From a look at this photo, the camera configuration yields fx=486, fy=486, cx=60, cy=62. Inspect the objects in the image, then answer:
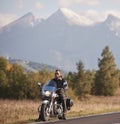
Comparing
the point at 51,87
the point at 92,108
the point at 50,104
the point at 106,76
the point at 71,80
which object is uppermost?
the point at 106,76

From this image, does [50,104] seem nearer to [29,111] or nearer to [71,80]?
[29,111]

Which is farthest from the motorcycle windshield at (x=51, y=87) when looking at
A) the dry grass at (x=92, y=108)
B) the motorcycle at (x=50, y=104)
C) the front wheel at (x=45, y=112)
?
the dry grass at (x=92, y=108)

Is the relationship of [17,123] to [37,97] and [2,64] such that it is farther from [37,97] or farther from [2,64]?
[2,64]

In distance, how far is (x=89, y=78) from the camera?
71.6m

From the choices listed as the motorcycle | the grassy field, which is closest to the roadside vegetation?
the grassy field

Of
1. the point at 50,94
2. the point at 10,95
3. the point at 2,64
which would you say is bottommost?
the point at 50,94

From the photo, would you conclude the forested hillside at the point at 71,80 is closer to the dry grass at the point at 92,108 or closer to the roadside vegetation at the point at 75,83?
the roadside vegetation at the point at 75,83

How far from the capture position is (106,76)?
75.4 m

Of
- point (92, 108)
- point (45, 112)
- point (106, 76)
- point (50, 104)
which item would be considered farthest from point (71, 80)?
point (45, 112)

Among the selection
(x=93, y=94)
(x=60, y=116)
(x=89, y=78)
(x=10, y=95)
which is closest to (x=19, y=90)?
(x=10, y=95)

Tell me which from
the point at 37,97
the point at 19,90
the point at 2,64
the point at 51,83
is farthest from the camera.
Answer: the point at 2,64

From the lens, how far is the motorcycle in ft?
57.4

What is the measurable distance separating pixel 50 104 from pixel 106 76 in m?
58.2

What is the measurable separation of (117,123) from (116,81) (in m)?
59.6
